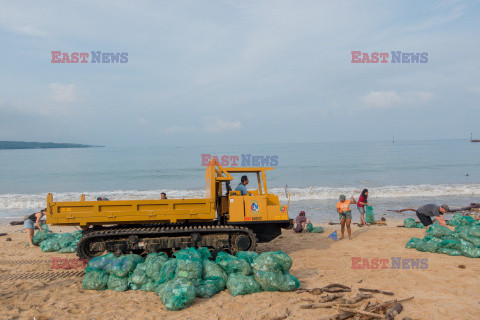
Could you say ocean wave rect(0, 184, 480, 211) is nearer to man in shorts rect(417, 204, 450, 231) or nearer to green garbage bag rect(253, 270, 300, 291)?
man in shorts rect(417, 204, 450, 231)

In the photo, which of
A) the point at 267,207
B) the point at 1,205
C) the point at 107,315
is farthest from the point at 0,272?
the point at 1,205

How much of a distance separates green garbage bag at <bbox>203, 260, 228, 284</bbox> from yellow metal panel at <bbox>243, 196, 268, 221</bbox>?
208 cm

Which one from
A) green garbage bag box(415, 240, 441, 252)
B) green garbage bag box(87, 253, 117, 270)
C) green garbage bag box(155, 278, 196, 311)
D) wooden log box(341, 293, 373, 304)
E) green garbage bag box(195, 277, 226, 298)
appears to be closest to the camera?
green garbage bag box(155, 278, 196, 311)

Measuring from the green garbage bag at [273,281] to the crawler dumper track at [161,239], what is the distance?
6.22ft

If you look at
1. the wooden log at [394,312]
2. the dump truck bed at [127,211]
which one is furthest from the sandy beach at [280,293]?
the dump truck bed at [127,211]

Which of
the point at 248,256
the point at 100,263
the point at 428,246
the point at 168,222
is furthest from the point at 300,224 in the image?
the point at 100,263

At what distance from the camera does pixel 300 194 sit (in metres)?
24.3

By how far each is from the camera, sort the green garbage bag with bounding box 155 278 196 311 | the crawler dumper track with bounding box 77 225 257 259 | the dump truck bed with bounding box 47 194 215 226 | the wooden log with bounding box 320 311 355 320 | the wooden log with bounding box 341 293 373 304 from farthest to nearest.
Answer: the crawler dumper track with bounding box 77 225 257 259 → the dump truck bed with bounding box 47 194 215 226 → the wooden log with bounding box 341 293 373 304 → the green garbage bag with bounding box 155 278 196 311 → the wooden log with bounding box 320 311 355 320

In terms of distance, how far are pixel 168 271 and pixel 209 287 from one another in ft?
2.78

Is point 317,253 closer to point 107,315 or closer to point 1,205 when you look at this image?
point 107,315

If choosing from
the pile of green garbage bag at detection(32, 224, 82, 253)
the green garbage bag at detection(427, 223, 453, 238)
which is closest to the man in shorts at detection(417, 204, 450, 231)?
the green garbage bag at detection(427, 223, 453, 238)

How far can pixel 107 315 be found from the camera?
A: 16.9 feet

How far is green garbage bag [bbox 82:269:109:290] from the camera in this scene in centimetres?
628

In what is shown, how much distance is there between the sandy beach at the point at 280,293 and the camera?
5.18 metres
